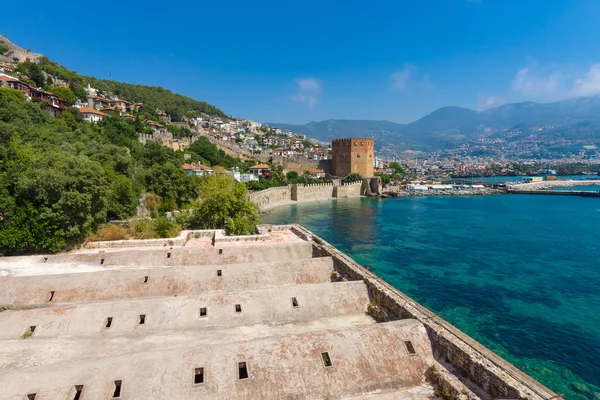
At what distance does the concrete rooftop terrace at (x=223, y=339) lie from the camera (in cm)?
705

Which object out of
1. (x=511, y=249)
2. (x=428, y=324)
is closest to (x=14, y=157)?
(x=428, y=324)

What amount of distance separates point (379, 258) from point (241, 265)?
14398mm

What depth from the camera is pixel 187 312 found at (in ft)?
34.6

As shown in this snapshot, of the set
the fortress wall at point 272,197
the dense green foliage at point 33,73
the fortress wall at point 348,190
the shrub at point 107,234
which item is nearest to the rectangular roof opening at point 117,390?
the shrub at point 107,234

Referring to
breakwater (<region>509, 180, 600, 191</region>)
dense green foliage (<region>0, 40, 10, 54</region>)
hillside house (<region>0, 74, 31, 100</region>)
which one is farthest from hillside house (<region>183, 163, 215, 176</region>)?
breakwater (<region>509, 180, 600, 191</region>)

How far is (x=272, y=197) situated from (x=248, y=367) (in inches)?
1901

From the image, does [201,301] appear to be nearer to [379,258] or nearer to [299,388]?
[299,388]

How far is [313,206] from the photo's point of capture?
2173 inches

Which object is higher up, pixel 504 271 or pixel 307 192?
pixel 307 192

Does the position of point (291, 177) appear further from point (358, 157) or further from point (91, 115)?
point (91, 115)

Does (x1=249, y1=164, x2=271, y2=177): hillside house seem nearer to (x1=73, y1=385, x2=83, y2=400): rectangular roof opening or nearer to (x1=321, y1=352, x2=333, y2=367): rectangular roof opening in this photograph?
A: (x1=321, y1=352, x2=333, y2=367): rectangular roof opening

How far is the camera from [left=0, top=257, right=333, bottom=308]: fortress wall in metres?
11.9

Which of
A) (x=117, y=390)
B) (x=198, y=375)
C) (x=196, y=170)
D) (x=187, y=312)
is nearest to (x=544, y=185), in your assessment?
(x=196, y=170)

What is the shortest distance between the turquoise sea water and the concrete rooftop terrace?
18.9ft
